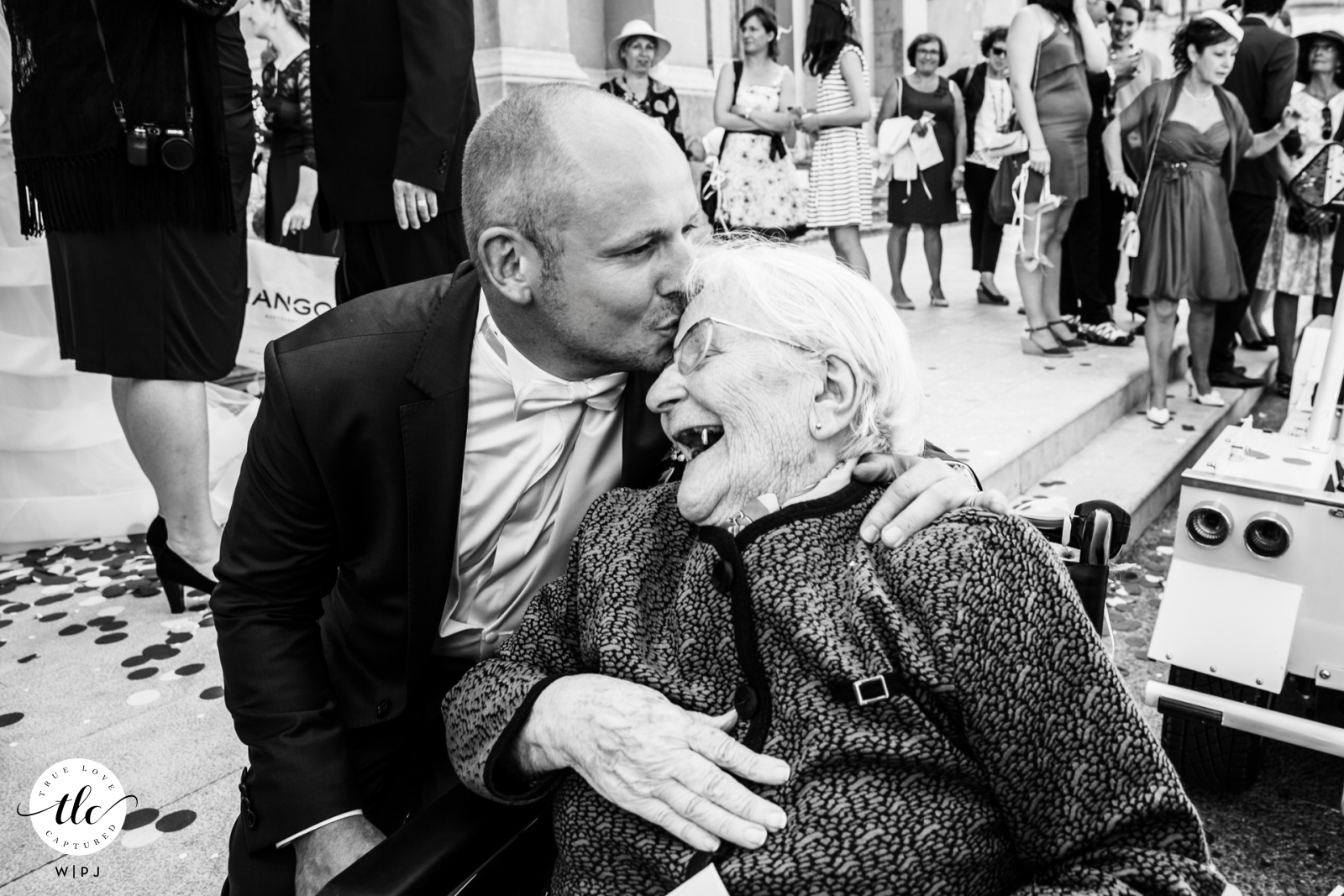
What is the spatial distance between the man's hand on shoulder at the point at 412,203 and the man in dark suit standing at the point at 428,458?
1.47m

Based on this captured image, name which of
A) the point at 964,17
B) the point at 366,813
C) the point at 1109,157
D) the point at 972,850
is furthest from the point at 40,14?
the point at 964,17

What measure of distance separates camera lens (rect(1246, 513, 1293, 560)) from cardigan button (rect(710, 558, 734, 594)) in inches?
57.4

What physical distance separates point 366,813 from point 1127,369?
5145 millimetres

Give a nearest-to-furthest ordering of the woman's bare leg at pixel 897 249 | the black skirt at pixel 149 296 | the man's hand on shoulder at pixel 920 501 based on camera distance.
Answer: the man's hand on shoulder at pixel 920 501
the black skirt at pixel 149 296
the woman's bare leg at pixel 897 249

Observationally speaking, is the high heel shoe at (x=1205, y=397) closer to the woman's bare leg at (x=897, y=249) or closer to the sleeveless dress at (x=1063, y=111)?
the sleeveless dress at (x=1063, y=111)

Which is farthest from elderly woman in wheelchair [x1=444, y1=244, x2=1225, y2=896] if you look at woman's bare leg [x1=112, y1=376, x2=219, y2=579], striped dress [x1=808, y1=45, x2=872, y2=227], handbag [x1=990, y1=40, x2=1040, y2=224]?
striped dress [x1=808, y1=45, x2=872, y2=227]

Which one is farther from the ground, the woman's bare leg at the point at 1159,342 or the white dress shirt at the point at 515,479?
the white dress shirt at the point at 515,479

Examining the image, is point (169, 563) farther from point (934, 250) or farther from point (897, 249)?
point (934, 250)

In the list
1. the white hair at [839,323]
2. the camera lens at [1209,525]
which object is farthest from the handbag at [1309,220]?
the white hair at [839,323]

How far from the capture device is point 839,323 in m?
1.49

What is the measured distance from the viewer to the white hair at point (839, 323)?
1483mm

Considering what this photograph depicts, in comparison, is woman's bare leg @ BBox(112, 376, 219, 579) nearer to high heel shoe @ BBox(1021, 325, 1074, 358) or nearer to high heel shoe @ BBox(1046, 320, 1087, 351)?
high heel shoe @ BBox(1021, 325, 1074, 358)

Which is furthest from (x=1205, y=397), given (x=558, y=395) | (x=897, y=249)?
(x=558, y=395)

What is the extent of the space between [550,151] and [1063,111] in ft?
16.5
